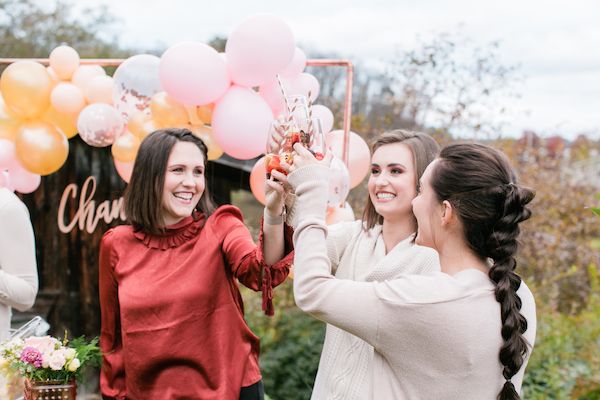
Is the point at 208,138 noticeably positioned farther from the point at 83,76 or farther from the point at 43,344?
the point at 43,344

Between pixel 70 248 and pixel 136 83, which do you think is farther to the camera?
pixel 70 248

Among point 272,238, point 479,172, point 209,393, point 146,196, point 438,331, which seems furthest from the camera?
point 146,196

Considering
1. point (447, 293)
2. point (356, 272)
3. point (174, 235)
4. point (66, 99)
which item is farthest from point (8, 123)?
point (447, 293)

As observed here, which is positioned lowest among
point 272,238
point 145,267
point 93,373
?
point 93,373

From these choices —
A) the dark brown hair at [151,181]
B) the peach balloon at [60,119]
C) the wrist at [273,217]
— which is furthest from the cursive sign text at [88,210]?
the wrist at [273,217]

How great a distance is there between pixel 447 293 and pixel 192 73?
201cm

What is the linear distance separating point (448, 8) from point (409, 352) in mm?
5905

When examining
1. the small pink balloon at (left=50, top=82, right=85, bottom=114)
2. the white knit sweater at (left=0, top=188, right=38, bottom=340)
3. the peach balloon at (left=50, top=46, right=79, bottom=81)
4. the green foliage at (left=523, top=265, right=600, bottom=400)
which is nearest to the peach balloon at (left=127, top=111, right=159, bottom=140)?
the small pink balloon at (left=50, top=82, right=85, bottom=114)

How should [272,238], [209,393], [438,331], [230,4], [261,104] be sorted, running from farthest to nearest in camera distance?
1. [230,4]
2. [261,104]
3. [209,393]
4. [272,238]
5. [438,331]

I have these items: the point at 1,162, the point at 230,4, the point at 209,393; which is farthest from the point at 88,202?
the point at 230,4

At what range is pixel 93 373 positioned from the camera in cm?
477

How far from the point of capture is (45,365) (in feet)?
6.67

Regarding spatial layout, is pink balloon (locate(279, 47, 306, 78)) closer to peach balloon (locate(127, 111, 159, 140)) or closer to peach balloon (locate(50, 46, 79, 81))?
peach balloon (locate(127, 111, 159, 140))

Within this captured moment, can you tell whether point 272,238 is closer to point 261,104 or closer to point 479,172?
point 479,172
